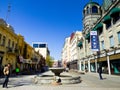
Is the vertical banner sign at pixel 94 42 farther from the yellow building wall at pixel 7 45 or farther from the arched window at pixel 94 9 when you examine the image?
the yellow building wall at pixel 7 45

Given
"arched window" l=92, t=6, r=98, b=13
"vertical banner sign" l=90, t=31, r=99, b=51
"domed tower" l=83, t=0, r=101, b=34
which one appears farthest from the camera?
"arched window" l=92, t=6, r=98, b=13

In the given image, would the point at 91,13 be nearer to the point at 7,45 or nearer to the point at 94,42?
the point at 94,42

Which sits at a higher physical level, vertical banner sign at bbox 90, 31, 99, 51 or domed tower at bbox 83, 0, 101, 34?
domed tower at bbox 83, 0, 101, 34

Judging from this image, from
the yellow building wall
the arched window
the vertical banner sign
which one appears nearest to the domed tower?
the arched window

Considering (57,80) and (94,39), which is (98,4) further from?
(57,80)

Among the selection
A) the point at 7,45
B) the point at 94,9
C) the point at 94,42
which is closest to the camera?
the point at 7,45

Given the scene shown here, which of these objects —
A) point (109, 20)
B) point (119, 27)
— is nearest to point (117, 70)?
point (119, 27)

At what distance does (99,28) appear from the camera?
30.0 meters

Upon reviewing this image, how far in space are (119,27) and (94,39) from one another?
8.89m

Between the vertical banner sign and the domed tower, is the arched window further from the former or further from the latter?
the vertical banner sign

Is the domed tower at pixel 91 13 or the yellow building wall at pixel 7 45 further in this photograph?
the domed tower at pixel 91 13

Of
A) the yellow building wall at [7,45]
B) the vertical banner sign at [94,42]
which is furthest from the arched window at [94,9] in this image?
the yellow building wall at [7,45]

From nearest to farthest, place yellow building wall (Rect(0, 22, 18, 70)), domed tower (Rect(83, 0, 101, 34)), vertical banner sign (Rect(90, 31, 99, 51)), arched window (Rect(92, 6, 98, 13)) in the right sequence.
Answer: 1. yellow building wall (Rect(0, 22, 18, 70))
2. vertical banner sign (Rect(90, 31, 99, 51))
3. domed tower (Rect(83, 0, 101, 34))
4. arched window (Rect(92, 6, 98, 13))

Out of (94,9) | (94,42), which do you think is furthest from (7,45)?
(94,9)
